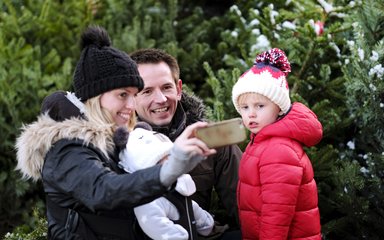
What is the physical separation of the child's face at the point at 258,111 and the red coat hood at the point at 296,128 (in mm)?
61

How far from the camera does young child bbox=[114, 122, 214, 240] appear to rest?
3.33 m

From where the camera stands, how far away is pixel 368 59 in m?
4.82

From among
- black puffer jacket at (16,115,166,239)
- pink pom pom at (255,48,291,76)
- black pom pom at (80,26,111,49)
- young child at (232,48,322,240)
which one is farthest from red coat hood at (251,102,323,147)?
black pom pom at (80,26,111,49)

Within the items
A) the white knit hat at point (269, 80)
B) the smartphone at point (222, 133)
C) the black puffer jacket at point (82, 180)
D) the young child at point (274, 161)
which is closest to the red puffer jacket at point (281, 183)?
the young child at point (274, 161)

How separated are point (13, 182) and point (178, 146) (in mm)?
3611

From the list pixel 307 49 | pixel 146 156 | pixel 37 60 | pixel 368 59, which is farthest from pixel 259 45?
pixel 146 156

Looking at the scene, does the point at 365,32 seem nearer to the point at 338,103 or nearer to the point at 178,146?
the point at 338,103

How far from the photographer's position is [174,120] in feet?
14.9

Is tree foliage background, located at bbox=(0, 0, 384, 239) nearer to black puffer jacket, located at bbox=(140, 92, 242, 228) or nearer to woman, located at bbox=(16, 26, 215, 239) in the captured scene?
black puffer jacket, located at bbox=(140, 92, 242, 228)

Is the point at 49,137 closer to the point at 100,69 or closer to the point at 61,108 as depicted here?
the point at 61,108

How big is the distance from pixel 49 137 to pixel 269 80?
1.18m

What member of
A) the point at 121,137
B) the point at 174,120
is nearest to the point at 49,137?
the point at 121,137

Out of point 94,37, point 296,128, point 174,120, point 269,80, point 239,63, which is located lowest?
point 239,63

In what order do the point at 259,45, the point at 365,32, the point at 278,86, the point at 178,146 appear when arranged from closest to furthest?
1. the point at 178,146
2. the point at 278,86
3. the point at 365,32
4. the point at 259,45
